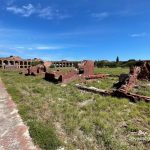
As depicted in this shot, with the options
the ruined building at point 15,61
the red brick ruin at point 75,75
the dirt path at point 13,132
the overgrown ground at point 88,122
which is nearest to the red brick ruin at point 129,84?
the overgrown ground at point 88,122

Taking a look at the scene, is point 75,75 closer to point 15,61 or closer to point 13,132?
point 13,132

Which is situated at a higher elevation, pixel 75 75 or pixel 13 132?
pixel 75 75

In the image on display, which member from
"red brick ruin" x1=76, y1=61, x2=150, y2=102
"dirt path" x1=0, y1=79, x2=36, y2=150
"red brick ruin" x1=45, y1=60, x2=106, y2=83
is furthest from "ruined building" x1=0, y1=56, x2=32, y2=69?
"dirt path" x1=0, y1=79, x2=36, y2=150

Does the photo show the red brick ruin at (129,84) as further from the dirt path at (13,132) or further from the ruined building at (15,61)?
the ruined building at (15,61)

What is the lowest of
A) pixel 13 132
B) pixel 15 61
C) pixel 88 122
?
pixel 13 132

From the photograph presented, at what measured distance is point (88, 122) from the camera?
9117 mm

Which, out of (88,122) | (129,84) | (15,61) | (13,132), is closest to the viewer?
(13,132)

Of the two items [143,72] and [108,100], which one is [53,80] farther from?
[108,100]

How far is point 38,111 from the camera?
11.1 meters

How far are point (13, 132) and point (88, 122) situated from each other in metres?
2.28

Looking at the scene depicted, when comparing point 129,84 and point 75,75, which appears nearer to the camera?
point 129,84

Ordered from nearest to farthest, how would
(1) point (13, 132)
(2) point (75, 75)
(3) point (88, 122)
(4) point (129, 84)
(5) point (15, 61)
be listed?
(1) point (13, 132) → (3) point (88, 122) → (4) point (129, 84) → (2) point (75, 75) → (5) point (15, 61)

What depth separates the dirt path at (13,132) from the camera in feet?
23.9

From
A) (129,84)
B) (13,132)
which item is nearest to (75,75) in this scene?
(129,84)
